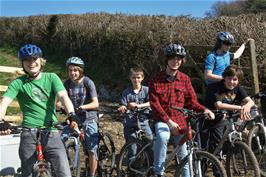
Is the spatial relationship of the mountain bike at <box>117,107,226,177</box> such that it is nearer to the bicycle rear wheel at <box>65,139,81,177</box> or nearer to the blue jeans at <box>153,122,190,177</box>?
the blue jeans at <box>153,122,190,177</box>

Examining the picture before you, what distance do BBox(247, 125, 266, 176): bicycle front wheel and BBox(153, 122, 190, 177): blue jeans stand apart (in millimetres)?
1219

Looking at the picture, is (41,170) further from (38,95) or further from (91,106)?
(91,106)

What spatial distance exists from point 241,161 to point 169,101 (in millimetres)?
1198

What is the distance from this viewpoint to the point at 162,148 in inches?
204

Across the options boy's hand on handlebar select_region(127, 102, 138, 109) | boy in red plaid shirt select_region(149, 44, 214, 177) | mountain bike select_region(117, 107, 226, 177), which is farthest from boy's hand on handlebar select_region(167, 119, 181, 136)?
boy's hand on handlebar select_region(127, 102, 138, 109)

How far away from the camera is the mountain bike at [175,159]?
4930mm

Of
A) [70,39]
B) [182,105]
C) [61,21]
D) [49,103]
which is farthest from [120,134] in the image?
[61,21]

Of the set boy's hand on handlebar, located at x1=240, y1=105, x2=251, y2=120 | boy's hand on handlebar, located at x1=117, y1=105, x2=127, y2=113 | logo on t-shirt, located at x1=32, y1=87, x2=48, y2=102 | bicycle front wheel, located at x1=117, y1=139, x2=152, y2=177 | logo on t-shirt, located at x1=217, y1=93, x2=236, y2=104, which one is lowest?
bicycle front wheel, located at x1=117, y1=139, x2=152, y2=177

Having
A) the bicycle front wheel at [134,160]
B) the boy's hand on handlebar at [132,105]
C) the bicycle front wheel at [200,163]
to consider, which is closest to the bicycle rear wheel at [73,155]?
the bicycle front wheel at [134,160]

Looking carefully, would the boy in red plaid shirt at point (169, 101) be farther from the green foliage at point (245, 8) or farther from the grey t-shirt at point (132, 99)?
the green foliage at point (245, 8)

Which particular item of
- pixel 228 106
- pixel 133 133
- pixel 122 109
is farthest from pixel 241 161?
pixel 122 109

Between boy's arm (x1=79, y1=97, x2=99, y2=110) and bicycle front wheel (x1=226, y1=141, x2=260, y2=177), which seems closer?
bicycle front wheel (x1=226, y1=141, x2=260, y2=177)

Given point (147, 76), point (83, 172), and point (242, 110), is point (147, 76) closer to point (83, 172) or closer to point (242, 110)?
point (83, 172)

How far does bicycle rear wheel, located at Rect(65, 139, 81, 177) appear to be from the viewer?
583 centimetres
